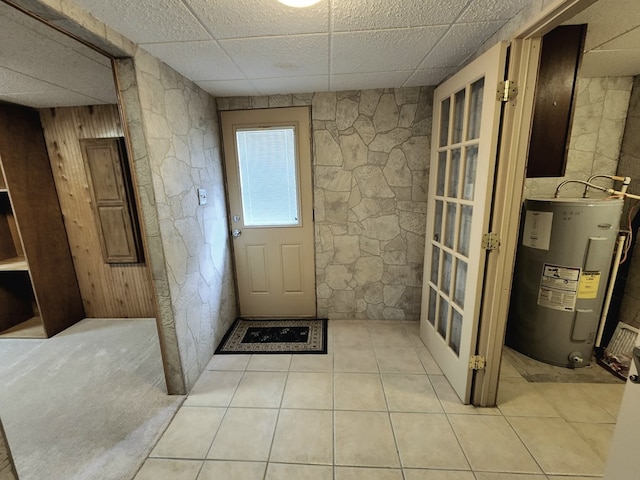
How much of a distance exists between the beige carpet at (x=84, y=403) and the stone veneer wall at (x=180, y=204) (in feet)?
1.14

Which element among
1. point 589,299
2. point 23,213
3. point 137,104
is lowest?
point 589,299

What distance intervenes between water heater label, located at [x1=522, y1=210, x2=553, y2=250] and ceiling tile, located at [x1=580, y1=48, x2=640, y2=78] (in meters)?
1.01

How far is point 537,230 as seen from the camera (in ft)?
7.06

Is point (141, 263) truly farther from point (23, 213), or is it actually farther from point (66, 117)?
point (66, 117)

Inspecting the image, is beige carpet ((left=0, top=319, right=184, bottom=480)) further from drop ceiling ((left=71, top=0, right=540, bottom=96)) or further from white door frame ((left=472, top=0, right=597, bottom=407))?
drop ceiling ((left=71, top=0, right=540, bottom=96))

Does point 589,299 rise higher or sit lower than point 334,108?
lower

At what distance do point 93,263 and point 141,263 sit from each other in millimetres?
563

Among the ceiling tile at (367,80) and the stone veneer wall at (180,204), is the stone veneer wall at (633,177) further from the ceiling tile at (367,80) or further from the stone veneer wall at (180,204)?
the stone veneer wall at (180,204)

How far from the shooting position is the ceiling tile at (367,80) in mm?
2123

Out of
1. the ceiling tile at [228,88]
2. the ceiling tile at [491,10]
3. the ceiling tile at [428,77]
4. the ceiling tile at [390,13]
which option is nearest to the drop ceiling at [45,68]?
the ceiling tile at [228,88]

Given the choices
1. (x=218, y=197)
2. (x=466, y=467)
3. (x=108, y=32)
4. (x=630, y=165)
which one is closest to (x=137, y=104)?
(x=108, y=32)

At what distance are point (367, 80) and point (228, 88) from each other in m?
1.16

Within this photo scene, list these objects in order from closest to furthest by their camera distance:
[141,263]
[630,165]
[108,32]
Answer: [108,32] → [630,165] → [141,263]

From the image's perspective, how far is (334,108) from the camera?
2.55 meters
